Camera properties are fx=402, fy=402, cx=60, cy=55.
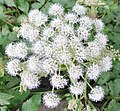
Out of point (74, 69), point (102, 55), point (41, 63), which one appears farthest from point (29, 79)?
point (102, 55)

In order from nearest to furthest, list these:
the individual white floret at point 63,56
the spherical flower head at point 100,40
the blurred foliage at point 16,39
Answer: the individual white floret at point 63,56 → the spherical flower head at point 100,40 → the blurred foliage at point 16,39

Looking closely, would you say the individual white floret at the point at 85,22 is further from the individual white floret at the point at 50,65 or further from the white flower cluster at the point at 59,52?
the individual white floret at the point at 50,65

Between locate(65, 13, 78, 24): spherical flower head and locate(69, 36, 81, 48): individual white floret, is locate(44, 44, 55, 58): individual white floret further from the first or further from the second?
locate(65, 13, 78, 24): spherical flower head

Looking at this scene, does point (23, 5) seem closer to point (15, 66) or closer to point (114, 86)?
point (15, 66)

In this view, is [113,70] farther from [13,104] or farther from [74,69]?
[13,104]

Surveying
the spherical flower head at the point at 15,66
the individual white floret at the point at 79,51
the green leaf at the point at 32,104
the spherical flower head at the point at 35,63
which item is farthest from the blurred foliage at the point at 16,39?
the individual white floret at the point at 79,51

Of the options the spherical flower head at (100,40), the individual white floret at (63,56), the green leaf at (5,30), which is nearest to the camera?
the individual white floret at (63,56)
